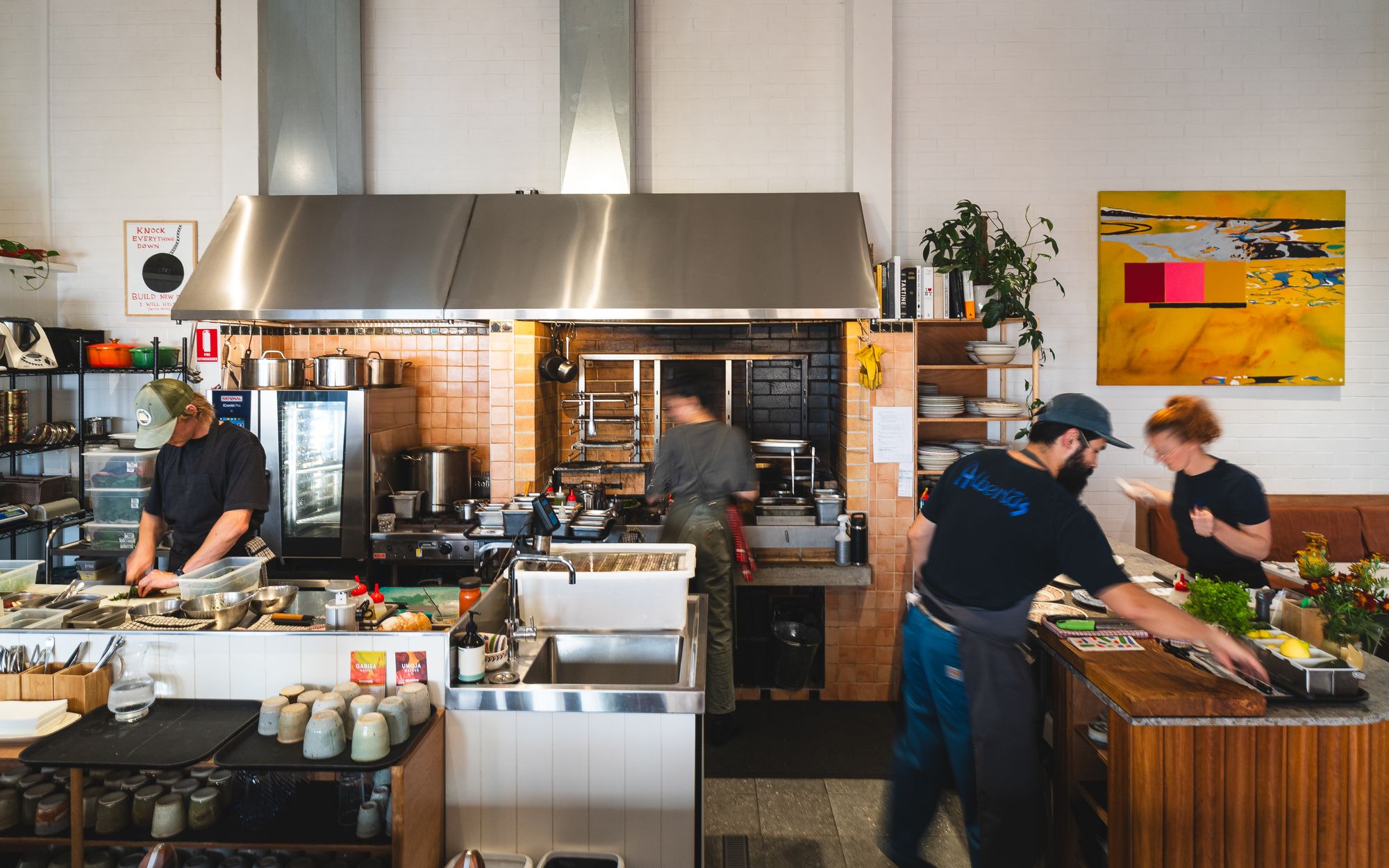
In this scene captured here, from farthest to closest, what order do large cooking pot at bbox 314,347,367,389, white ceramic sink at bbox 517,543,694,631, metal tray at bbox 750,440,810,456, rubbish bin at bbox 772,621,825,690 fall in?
metal tray at bbox 750,440,810,456 < large cooking pot at bbox 314,347,367,389 < rubbish bin at bbox 772,621,825,690 < white ceramic sink at bbox 517,543,694,631

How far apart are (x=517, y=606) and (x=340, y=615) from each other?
558 millimetres

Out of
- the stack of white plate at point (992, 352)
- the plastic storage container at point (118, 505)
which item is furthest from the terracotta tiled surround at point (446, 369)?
the stack of white plate at point (992, 352)

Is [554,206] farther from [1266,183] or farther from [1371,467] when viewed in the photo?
[1371,467]

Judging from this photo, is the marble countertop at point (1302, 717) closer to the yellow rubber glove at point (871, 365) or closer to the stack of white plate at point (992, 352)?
the yellow rubber glove at point (871, 365)

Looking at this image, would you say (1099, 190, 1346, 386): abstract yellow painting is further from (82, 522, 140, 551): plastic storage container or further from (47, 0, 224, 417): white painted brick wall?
(82, 522, 140, 551): plastic storage container

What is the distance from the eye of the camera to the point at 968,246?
4879mm

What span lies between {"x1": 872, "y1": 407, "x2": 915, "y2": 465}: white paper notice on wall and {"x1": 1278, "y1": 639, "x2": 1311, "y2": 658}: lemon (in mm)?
2360

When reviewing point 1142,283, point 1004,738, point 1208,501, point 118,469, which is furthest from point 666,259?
point 118,469

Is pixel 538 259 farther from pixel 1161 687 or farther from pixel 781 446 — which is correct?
pixel 1161 687

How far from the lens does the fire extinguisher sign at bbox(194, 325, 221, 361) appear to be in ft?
18.2

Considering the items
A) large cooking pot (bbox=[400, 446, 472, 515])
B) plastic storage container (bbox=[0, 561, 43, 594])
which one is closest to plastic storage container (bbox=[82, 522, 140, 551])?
large cooking pot (bbox=[400, 446, 472, 515])

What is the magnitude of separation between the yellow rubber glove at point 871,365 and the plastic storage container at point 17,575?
3869 millimetres

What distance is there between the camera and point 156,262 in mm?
5660

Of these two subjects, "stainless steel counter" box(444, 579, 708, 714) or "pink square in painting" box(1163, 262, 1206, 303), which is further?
"pink square in painting" box(1163, 262, 1206, 303)
